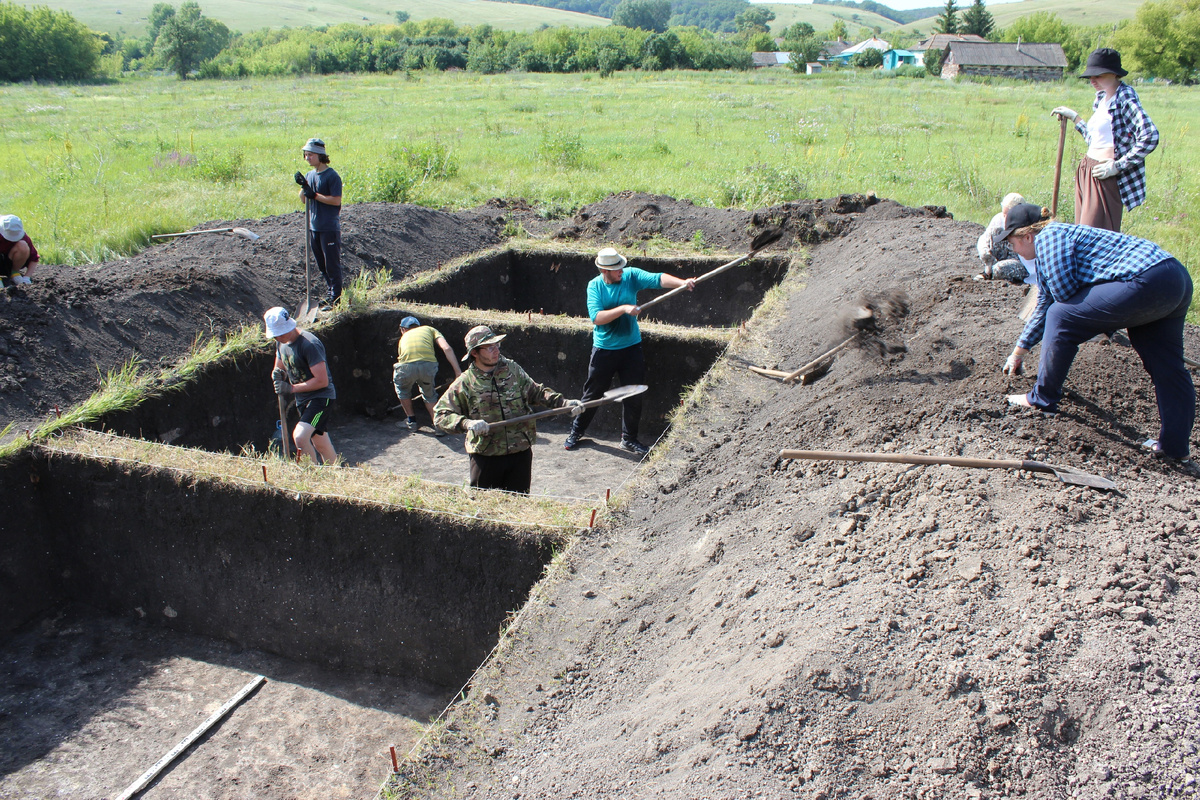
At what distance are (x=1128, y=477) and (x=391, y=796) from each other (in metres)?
3.86

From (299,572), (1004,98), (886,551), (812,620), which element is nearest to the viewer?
(812,620)

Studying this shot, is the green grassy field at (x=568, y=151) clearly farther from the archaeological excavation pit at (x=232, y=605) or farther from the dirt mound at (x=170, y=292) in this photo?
the archaeological excavation pit at (x=232, y=605)

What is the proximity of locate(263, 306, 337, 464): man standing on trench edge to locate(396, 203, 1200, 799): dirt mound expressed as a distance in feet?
9.99

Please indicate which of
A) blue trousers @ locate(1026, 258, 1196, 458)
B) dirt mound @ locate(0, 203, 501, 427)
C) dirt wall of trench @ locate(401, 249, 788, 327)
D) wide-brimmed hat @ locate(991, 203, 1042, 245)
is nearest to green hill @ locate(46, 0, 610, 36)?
dirt mound @ locate(0, 203, 501, 427)

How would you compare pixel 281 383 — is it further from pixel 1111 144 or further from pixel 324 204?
pixel 1111 144

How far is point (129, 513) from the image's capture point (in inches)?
209

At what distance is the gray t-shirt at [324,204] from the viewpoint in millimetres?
8641

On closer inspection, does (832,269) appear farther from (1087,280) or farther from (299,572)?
(299,572)

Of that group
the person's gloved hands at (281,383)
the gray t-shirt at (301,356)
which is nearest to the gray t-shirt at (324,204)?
the gray t-shirt at (301,356)

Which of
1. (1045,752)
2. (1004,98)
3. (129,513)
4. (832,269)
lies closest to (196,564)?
(129,513)

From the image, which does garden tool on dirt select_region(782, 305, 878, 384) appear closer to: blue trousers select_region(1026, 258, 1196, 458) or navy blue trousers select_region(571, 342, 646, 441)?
navy blue trousers select_region(571, 342, 646, 441)

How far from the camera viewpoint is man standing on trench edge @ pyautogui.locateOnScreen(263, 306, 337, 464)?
624cm

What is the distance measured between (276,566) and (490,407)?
5.77 feet

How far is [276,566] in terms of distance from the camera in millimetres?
5055
